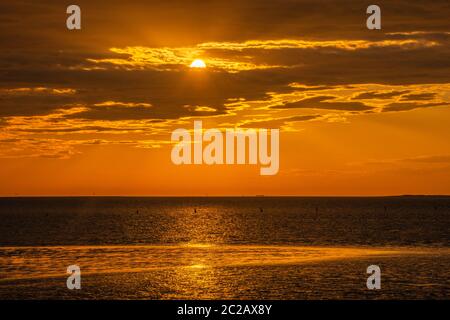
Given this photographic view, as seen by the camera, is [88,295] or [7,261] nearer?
[88,295]

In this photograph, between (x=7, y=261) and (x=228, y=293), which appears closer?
(x=228, y=293)

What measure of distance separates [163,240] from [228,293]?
→ 227ft

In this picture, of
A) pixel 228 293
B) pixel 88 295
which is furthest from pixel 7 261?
pixel 228 293

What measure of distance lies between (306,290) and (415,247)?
171 feet

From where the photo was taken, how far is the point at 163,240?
405 feet

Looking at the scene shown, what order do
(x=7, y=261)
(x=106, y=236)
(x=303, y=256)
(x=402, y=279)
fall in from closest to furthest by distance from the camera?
(x=402, y=279) < (x=7, y=261) < (x=303, y=256) < (x=106, y=236)

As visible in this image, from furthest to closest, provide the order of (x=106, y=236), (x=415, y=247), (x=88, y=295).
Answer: (x=106, y=236), (x=415, y=247), (x=88, y=295)
